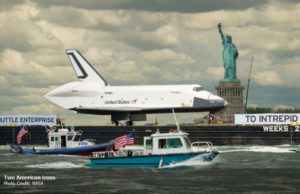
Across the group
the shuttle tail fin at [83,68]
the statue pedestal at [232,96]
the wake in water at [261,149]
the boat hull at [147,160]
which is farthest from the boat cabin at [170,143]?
the statue pedestal at [232,96]

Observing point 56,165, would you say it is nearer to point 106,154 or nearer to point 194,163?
point 106,154

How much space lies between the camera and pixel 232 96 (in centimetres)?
13575

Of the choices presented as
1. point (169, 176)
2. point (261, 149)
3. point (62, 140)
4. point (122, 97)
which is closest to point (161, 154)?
point (169, 176)

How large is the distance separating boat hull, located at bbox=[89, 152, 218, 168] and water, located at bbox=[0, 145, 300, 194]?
0.40 meters

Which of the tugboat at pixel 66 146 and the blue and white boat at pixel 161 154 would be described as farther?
the tugboat at pixel 66 146

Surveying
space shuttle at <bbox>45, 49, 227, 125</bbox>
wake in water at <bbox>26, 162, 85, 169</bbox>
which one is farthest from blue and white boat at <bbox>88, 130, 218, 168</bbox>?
space shuttle at <bbox>45, 49, 227, 125</bbox>

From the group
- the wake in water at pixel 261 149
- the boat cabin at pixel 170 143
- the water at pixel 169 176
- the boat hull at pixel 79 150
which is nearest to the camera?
the water at pixel 169 176

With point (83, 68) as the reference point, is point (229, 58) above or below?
above

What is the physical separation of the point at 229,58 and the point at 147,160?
76611 mm

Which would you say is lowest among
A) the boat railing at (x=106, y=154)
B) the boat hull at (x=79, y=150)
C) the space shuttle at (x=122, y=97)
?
the boat railing at (x=106, y=154)

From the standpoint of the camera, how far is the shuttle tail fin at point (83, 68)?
373 feet

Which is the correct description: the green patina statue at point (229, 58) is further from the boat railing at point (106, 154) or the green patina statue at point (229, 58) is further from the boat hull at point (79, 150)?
the boat railing at point (106, 154)

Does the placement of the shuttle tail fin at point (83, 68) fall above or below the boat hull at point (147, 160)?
above

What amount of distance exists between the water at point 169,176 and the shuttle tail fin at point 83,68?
1351 inches
